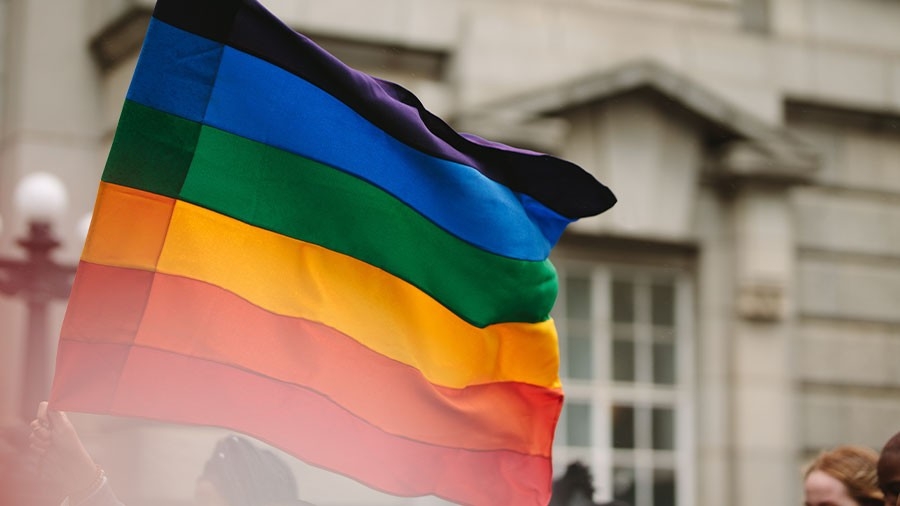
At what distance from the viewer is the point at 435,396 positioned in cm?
420

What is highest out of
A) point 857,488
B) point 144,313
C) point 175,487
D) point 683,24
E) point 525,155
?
point 683,24

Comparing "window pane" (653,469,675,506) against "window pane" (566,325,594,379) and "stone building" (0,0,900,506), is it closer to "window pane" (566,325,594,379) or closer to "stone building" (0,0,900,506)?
"stone building" (0,0,900,506)

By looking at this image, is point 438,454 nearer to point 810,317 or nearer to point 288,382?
point 288,382

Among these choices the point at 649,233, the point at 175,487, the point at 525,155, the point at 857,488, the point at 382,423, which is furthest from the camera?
the point at 649,233

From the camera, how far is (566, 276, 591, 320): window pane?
35.2ft

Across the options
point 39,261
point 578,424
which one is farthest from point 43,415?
point 578,424

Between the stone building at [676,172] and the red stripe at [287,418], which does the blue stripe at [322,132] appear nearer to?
the red stripe at [287,418]

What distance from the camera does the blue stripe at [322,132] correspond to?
368 centimetres

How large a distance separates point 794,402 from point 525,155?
708cm

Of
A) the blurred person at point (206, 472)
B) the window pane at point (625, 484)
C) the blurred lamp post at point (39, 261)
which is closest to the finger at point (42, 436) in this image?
the blurred person at point (206, 472)

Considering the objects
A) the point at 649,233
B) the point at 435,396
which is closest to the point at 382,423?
the point at 435,396

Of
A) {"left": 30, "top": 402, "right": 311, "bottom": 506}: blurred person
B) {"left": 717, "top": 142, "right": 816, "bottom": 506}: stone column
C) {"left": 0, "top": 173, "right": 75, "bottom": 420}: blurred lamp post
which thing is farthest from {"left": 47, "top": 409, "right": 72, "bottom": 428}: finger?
{"left": 717, "top": 142, "right": 816, "bottom": 506}: stone column

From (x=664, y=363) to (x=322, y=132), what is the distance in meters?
7.38

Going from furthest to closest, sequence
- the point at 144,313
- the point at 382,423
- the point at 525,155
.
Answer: the point at 525,155, the point at 382,423, the point at 144,313
